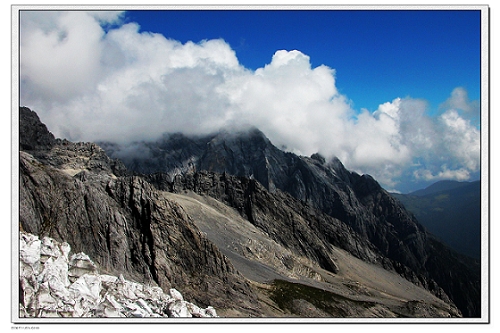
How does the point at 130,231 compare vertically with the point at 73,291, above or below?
above

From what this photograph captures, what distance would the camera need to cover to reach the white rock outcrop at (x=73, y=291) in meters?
38.6

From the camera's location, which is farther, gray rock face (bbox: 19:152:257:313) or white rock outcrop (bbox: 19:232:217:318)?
gray rock face (bbox: 19:152:257:313)

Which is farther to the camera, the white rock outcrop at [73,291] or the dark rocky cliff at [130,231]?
the dark rocky cliff at [130,231]

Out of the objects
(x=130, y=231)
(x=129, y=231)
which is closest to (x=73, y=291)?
(x=129, y=231)

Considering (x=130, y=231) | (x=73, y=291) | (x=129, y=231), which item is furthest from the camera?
(x=130, y=231)

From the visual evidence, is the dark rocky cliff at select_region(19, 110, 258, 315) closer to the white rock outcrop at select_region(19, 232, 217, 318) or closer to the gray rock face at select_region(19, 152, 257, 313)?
the gray rock face at select_region(19, 152, 257, 313)

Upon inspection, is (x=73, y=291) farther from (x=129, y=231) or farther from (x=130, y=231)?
(x=130, y=231)

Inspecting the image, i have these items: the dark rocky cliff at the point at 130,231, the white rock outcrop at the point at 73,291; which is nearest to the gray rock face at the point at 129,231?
the dark rocky cliff at the point at 130,231

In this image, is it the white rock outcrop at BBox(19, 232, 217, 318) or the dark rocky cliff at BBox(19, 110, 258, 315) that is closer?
the white rock outcrop at BBox(19, 232, 217, 318)

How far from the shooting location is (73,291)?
42562 mm

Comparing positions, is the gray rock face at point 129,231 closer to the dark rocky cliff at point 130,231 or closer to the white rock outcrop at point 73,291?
the dark rocky cliff at point 130,231

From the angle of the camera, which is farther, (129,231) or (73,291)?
(129,231)

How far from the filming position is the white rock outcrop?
38594 millimetres

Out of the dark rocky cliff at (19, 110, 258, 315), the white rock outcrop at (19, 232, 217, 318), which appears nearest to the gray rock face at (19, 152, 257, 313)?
the dark rocky cliff at (19, 110, 258, 315)
